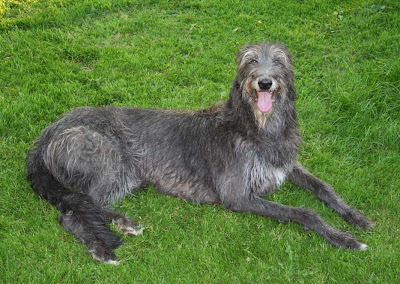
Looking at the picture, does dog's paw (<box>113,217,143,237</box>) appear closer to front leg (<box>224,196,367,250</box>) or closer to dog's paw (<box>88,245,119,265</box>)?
dog's paw (<box>88,245,119,265</box>)

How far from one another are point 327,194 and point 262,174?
0.92m

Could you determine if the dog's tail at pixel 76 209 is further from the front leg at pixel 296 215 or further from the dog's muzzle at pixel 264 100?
the dog's muzzle at pixel 264 100

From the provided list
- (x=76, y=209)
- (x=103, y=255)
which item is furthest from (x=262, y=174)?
(x=76, y=209)

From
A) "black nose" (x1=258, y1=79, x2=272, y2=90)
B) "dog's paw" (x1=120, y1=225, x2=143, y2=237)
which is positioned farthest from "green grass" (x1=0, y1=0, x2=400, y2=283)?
"black nose" (x1=258, y1=79, x2=272, y2=90)

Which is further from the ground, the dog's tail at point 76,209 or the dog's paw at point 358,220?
the dog's tail at point 76,209

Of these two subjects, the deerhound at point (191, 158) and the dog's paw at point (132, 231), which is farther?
the dog's paw at point (132, 231)

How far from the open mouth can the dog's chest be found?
690 millimetres

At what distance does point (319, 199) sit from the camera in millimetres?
6258

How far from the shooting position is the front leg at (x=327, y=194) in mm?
5824

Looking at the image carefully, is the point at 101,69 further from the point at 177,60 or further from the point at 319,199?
the point at 319,199

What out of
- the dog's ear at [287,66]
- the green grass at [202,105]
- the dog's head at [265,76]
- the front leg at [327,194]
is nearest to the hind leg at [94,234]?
the green grass at [202,105]

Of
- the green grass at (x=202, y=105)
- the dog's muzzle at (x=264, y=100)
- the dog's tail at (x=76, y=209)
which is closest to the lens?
the green grass at (x=202, y=105)

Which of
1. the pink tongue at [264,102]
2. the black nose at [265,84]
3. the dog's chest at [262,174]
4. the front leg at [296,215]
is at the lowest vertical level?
the front leg at [296,215]

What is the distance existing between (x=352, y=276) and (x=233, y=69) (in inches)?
186
